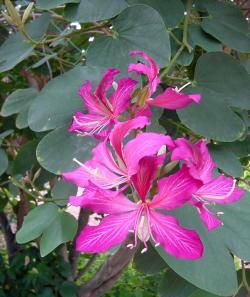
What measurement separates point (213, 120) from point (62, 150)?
0.23m

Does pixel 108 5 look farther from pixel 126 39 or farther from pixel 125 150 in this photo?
pixel 125 150

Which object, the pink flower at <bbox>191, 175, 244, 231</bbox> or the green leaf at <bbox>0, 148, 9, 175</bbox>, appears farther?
the green leaf at <bbox>0, 148, 9, 175</bbox>

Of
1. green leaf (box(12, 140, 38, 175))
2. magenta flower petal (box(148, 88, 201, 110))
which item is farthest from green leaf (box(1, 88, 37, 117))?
magenta flower petal (box(148, 88, 201, 110))

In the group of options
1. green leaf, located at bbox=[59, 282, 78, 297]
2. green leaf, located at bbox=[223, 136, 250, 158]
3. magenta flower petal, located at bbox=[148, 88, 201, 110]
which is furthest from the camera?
green leaf, located at bbox=[59, 282, 78, 297]

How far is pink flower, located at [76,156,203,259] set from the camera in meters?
0.41

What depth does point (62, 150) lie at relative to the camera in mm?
621

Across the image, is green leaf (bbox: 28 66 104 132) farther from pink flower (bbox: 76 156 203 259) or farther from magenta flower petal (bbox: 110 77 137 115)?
pink flower (bbox: 76 156 203 259)

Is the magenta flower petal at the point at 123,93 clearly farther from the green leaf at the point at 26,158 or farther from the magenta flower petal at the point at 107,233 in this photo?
the green leaf at the point at 26,158

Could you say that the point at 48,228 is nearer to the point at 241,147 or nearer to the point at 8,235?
the point at 241,147

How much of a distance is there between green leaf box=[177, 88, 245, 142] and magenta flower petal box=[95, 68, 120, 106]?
0.54 feet

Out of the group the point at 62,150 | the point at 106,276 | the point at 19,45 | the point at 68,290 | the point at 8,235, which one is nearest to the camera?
the point at 62,150

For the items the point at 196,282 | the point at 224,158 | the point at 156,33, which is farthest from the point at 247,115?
the point at 196,282

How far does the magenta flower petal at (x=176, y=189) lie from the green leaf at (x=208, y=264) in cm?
13

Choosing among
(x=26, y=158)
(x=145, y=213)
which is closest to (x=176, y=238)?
(x=145, y=213)
